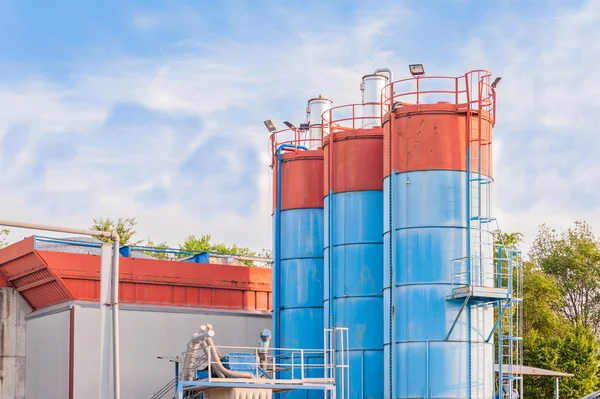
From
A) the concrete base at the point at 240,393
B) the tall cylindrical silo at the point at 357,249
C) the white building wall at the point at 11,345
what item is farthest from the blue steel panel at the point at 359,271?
the white building wall at the point at 11,345

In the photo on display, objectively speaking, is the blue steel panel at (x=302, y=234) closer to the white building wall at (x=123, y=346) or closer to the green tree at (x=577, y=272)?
the white building wall at (x=123, y=346)

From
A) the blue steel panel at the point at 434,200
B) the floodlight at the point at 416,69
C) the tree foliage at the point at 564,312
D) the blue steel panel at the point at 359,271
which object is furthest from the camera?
the tree foliage at the point at 564,312

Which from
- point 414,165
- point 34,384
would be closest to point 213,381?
point 414,165

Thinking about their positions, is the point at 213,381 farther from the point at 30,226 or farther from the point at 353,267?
the point at 30,226

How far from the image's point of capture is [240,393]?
107 ft

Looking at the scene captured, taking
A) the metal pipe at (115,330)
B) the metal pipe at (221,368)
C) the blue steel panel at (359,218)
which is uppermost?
the blue steel panel at (359,218)

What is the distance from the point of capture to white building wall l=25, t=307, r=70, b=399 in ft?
130

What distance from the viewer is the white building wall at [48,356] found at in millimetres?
39688

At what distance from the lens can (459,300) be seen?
33969 millimetres

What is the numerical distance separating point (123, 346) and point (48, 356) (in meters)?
2.97

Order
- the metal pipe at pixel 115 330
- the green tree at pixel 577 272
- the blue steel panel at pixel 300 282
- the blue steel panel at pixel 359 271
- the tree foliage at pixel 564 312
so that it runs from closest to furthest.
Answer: the metal pipe at pixel 115 330
the blue steel panel at pixel 359 271
the blue steel panel at pixel 300 282
the tree foliage at pixel 564 312
the green tree at pixel 577 272

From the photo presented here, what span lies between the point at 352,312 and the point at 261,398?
601 cm

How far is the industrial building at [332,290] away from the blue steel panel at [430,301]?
0.05 meters

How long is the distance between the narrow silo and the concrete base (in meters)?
6.59
